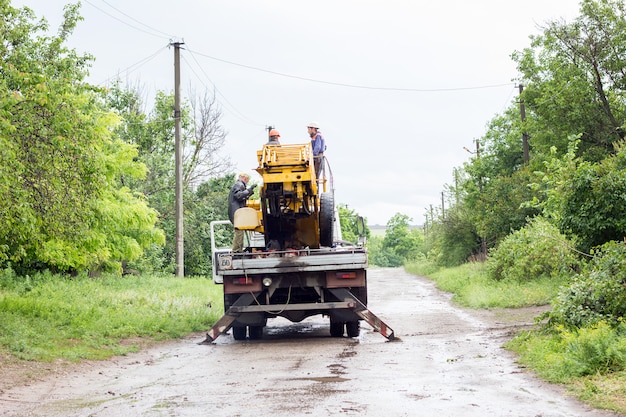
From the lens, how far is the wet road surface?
759cm

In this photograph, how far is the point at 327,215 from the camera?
47.3 feet

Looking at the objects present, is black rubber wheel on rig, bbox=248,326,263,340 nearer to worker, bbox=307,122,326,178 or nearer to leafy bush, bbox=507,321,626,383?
worker, bbox=307,122,326,178

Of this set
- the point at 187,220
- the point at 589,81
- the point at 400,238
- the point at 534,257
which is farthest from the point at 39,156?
the point at 400,238

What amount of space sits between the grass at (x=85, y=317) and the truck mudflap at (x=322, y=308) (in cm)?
160

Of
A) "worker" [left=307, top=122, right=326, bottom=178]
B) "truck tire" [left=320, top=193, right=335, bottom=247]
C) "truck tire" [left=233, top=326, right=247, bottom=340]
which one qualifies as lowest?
"truck tire" [left=233, top=326, right=247, bottom=340]

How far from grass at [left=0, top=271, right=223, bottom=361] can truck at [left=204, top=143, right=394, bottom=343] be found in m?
2.00

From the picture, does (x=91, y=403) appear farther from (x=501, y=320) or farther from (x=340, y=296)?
(x=501, y=320)

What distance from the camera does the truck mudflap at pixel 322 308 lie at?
1385 cm

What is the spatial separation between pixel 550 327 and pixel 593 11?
20.5m

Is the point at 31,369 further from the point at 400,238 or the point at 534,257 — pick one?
the point at 400,238

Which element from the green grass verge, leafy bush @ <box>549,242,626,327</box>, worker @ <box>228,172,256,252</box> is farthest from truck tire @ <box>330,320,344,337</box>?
the green grass verge

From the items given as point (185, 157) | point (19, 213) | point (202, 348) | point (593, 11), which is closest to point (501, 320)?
point (202, 348)

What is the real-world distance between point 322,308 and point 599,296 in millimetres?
4571

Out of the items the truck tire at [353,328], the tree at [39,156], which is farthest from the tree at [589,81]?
the tree at [39,156]
